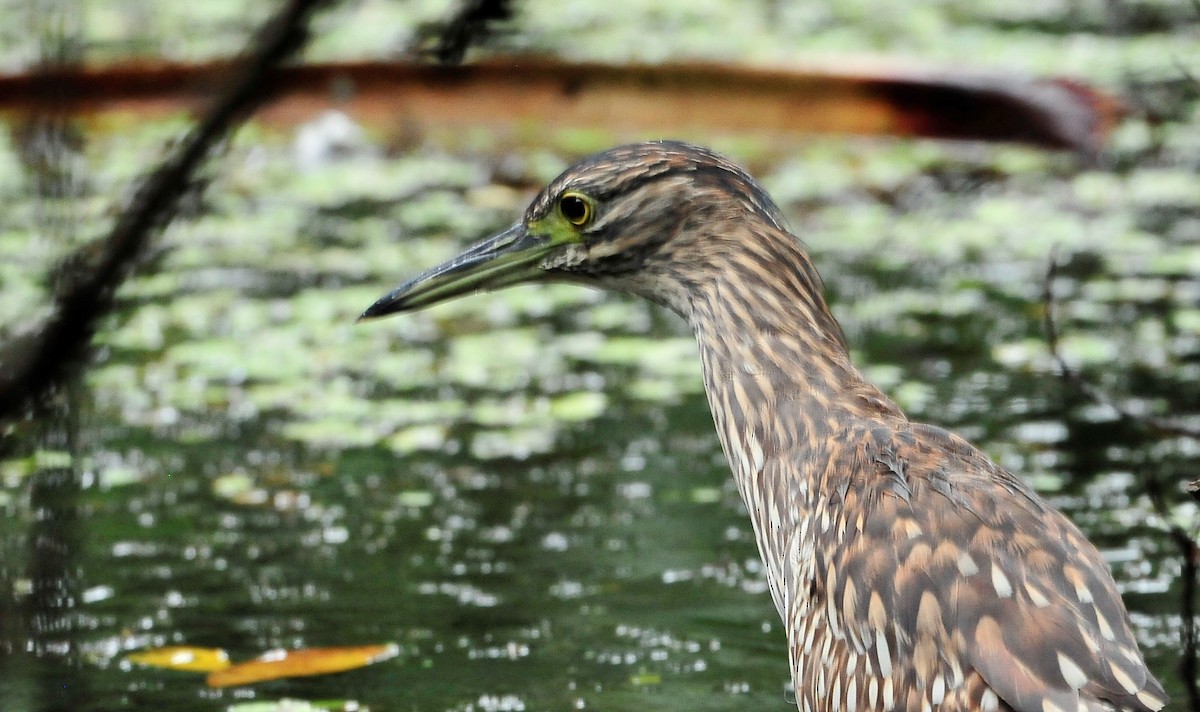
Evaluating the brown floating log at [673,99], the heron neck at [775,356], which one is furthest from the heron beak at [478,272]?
the brown floating log at [673,99]

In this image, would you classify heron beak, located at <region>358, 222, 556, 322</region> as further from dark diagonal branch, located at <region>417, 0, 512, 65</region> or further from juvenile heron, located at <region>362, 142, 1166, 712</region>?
dark diagonal branch, located at <region>417, 0, 512, 65</region>

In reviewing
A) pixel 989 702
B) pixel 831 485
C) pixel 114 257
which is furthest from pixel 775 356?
pixel 114 257

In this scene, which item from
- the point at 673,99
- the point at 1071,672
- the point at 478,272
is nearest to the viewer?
the point at 1071,672

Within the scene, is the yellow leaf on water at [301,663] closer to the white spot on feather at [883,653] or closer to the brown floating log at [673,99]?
the white spot on feather at [883,653]

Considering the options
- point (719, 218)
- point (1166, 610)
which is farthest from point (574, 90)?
point (719, 218)

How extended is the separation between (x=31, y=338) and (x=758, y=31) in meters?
12.7

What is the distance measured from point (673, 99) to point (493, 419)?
446 centimetres

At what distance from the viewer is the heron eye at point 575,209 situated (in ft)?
13.4

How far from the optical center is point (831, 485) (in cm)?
350

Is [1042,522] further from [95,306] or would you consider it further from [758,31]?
[758,31]

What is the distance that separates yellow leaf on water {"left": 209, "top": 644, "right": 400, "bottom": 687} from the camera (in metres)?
4.97

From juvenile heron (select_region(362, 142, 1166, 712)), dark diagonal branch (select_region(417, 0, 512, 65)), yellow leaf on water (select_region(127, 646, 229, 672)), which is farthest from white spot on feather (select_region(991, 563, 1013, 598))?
yellow leaf on water (select_region(127, 646, 229, 672))

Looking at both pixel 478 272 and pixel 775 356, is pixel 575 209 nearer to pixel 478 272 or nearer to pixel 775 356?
pixel 478 272

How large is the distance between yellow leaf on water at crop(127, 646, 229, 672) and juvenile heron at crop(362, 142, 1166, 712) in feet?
4.64
